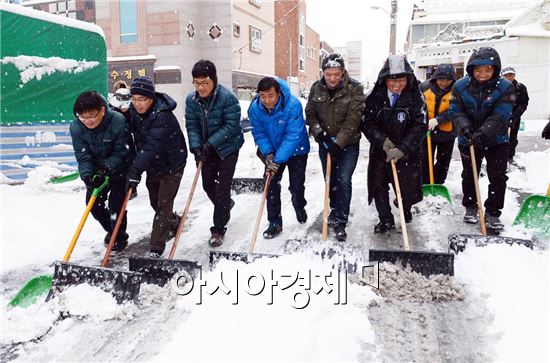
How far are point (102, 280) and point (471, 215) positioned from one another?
382 cm

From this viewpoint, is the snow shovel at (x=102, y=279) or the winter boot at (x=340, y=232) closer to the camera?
the snow shovel at (x=102, y=279)

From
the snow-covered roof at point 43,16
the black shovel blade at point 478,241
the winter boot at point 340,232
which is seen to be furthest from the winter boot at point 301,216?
the snow-covered roof at point 43,16

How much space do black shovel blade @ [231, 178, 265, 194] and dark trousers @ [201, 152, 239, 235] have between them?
2078mm

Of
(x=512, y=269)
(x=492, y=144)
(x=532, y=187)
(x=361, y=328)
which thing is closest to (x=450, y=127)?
(x=492, y=144)

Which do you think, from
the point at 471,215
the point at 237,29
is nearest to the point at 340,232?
the point at 471,215

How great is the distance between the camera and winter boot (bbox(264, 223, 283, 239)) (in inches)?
174

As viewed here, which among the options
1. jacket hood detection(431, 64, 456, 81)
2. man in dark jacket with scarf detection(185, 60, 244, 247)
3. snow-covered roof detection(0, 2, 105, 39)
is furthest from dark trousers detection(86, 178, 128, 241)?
snow-covered roof detection(0, 2, 105, 39)

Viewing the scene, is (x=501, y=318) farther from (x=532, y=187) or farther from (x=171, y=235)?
(x=532, y=187)

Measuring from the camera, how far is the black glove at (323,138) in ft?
13.7

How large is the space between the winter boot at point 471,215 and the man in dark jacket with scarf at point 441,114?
1066mm

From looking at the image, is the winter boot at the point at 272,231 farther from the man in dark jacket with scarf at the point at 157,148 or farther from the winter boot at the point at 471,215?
the winter boot at the point at 471,215

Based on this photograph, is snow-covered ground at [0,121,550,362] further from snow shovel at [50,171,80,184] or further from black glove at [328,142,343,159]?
snow shovel at [50,171,80,184]

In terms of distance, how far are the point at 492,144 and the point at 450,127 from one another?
1.16 m

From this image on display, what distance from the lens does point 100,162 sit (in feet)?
12.6
